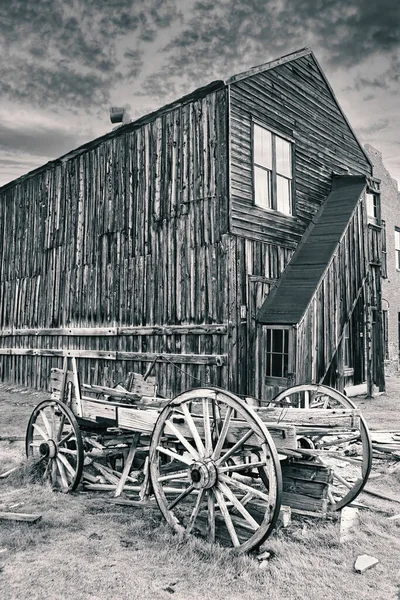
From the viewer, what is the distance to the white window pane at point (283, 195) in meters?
12.1

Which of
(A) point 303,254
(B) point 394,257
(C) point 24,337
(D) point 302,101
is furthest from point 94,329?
(B) point 394,257

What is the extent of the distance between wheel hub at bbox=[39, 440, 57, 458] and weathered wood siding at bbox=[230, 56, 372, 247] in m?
6.15

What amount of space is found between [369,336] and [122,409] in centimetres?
1010

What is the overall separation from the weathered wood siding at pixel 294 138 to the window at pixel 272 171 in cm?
24

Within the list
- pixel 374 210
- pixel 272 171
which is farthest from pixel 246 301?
pixel 374 210

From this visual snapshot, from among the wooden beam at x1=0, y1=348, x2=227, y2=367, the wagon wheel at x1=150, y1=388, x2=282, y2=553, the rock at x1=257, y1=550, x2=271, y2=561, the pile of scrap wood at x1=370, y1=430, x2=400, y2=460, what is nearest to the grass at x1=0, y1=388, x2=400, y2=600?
the rock at x1=257, y1=550, x2=271, y2=561

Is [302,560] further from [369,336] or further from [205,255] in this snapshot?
[369,336]

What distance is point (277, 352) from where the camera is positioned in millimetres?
10445

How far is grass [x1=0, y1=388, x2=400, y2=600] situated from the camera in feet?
11.7

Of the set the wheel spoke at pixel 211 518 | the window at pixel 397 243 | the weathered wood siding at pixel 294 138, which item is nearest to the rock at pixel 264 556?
the wheel spoke at pixel 211 518

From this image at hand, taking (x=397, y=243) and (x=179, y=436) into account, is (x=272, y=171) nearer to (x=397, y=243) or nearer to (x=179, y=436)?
(x=179, y=436)

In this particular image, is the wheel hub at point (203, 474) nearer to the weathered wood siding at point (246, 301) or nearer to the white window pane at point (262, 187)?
the weathered wood siding at point (246, 301)

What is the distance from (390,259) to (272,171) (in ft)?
47.4

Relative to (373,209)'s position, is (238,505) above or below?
below
